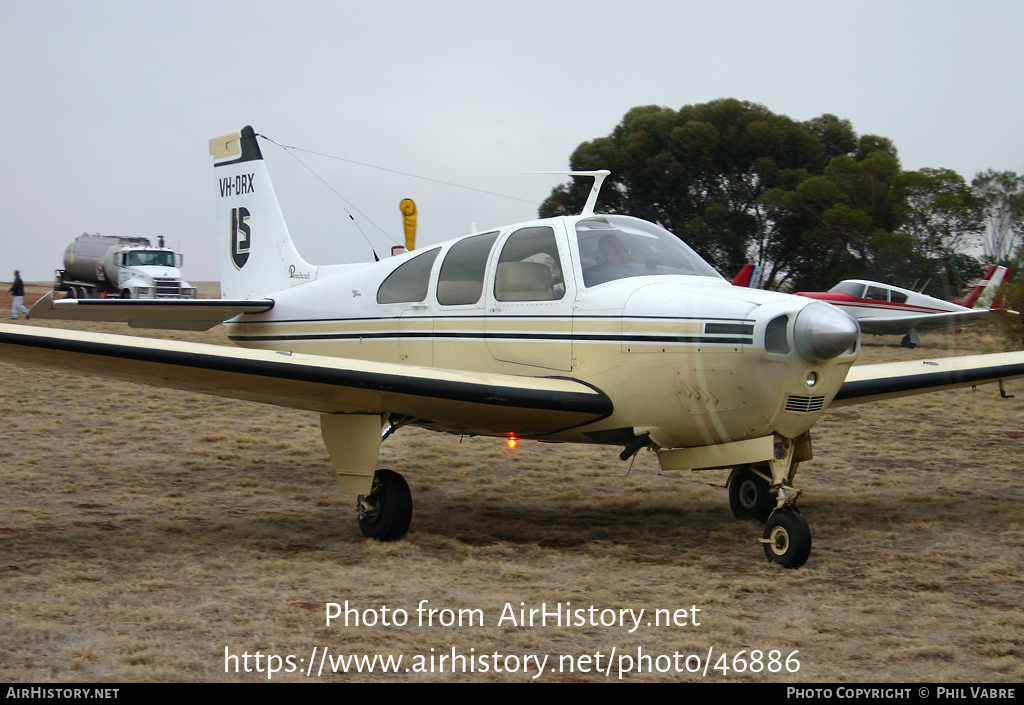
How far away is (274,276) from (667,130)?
21.4 meters

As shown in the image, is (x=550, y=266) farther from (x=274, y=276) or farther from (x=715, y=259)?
(x=715, y=259)

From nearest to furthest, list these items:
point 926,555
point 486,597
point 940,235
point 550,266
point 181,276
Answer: point 486,597 → point 926,555 → point 550,266 → point 940,235 → point 181,276

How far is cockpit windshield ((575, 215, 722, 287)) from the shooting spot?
6.04m

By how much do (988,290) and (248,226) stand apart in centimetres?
800

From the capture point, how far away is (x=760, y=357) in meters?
5.11

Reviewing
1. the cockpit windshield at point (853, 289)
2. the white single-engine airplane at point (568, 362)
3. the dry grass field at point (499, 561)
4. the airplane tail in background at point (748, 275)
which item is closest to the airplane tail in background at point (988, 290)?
the dry grass field at point (499, 561)

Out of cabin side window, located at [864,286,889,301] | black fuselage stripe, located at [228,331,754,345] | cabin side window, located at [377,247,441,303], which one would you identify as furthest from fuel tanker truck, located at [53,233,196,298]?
cabin side window, located at [864,286,889,301]

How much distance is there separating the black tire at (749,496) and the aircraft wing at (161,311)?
16.2ft

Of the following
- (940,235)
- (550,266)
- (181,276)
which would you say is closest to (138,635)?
(550,266)

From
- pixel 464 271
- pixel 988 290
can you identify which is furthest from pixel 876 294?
pixel 464 271

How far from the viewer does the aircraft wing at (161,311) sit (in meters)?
8.09

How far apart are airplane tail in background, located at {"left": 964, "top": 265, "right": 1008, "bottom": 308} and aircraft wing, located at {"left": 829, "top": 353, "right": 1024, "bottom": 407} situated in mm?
→ 631

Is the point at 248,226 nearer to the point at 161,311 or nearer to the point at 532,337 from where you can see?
the point at 161,311

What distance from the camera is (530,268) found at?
6.32m
